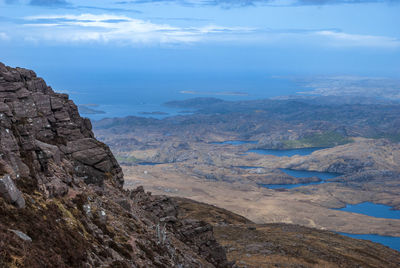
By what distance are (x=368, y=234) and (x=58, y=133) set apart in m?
152

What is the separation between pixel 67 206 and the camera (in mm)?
24031

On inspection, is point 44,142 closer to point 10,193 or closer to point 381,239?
point 10,193

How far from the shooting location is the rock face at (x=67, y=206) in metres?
18.1

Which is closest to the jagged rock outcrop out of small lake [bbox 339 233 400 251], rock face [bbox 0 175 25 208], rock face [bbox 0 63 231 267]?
rock face [bbox 0 63 231 267]

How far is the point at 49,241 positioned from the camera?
1812cm

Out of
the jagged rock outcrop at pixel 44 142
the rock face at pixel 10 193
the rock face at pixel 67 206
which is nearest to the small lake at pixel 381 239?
the rock face at pixel 67 206

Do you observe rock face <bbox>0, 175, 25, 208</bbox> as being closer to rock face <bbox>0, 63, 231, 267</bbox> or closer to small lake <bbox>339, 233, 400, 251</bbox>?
rock face <bbox>0, 63, 231, 267</bbox>

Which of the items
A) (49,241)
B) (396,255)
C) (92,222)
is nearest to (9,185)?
(49,241)

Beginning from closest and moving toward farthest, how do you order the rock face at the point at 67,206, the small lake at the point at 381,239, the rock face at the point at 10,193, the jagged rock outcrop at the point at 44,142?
the rock face at the point at 67,206, the rock face at the point at 10,193, the jagged rock outcrop at the point at 44,142, the small lake at the point at 381,239

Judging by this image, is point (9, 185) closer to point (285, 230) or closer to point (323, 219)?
point (285, 230)

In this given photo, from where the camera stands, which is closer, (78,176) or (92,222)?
(92,222)

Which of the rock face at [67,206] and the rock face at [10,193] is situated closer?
the rock face at [67,206]

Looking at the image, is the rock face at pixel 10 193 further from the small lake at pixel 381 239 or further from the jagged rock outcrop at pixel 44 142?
the small lake at pixel 381 239

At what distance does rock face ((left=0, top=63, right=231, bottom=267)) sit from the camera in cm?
1812
